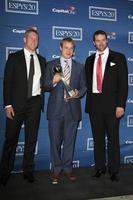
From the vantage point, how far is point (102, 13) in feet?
15.2

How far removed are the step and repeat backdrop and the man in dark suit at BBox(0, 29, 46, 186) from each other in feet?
1.60

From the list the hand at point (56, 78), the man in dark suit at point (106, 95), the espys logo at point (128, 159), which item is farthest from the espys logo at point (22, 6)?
the espys logo at point (128, 159)

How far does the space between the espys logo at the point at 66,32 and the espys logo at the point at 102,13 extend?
29 cm

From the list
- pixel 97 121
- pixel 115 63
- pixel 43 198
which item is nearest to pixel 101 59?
pixel 115 63

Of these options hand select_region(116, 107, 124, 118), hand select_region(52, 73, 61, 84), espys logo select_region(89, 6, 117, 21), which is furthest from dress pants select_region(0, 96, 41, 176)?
espys logo select_region(89, 6, 117, 21)

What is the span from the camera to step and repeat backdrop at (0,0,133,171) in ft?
13.8

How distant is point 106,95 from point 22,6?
155cm

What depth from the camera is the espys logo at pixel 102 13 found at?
4.57 metres

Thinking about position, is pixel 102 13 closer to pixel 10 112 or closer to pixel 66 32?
pixel 66 32

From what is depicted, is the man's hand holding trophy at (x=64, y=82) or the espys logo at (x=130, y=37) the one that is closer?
the man's hand holding trophy at (x=64, y=82)

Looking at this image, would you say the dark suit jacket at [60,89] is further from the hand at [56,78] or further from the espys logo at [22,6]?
the espys logo at [22,6]

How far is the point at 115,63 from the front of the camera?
3959 mm

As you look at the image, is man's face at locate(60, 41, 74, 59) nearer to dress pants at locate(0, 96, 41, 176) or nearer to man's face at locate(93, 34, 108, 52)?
man's face at locate(93, 34, 108, 52)

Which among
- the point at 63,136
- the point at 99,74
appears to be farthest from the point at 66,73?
the point at 63,136
